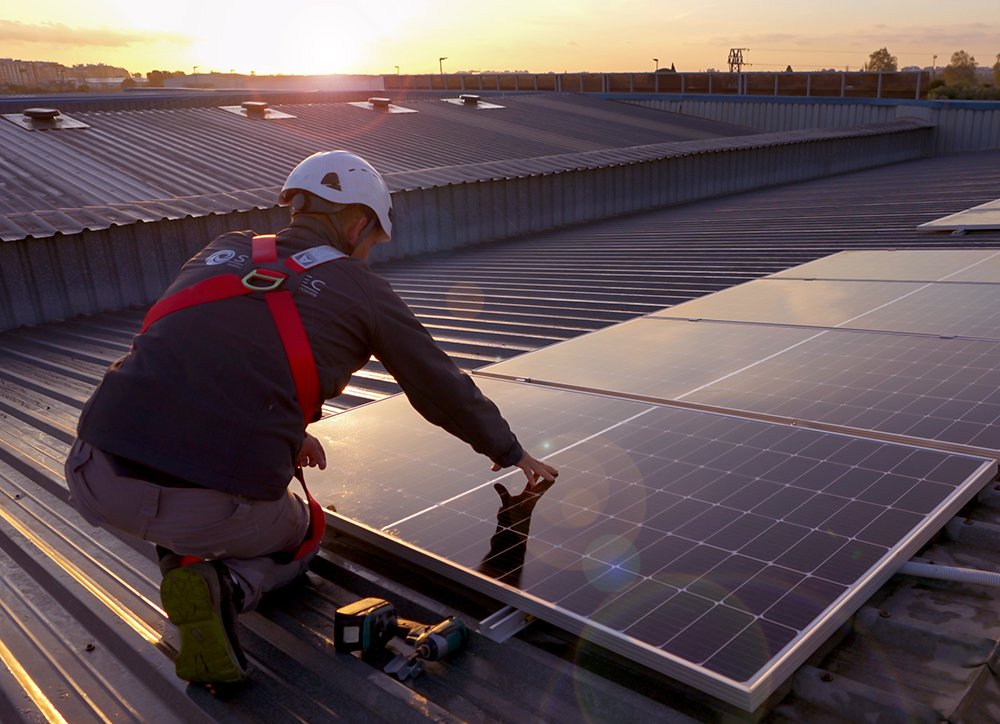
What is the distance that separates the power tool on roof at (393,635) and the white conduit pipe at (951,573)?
6.41ft

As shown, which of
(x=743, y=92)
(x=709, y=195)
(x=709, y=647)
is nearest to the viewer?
(x=709, y=647)

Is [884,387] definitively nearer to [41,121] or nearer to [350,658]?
[350,658]

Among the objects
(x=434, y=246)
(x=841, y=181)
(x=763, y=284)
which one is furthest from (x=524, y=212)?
(x=841, y=181)

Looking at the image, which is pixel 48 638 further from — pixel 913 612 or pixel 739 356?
pixel 739 356

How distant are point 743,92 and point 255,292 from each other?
44029 millimetres

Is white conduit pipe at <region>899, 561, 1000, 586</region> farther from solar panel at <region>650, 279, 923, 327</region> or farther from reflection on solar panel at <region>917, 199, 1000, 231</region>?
reflection on solar panel at <region>917, 199, 1000, 231</region>

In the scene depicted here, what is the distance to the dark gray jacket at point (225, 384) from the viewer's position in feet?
10.8

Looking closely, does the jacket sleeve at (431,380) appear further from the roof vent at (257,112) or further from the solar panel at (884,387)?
the roof vent at (257,112)

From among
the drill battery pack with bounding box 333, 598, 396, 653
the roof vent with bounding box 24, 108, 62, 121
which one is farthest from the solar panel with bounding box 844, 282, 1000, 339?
the roof vent with bounding box 24, 108, 62, 121

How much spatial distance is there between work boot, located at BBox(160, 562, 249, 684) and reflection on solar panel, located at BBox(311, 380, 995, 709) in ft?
2.79

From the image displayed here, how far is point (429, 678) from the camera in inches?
129

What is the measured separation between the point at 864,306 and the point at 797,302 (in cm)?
71

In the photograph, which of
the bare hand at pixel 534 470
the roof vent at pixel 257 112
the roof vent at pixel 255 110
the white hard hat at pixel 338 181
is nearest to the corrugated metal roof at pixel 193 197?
the roof vent at pixel 257 112

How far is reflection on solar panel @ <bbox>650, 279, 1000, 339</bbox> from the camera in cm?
679
